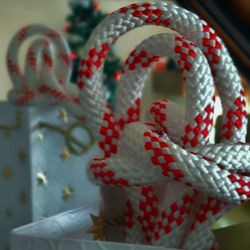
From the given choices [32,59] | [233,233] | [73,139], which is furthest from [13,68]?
[233,233]

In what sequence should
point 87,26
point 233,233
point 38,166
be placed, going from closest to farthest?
point 233,233 → point 38,166 → point 87,26

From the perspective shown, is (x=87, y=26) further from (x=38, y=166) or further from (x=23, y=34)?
(x=38, y=166)

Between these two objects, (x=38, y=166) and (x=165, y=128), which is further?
(x=38, y=166)

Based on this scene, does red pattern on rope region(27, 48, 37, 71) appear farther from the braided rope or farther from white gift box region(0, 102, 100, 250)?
the braided rope

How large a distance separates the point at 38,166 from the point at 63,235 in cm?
41

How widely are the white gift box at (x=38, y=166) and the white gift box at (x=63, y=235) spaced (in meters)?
0.37

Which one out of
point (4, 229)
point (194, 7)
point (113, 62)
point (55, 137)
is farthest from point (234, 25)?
point (113, 62)

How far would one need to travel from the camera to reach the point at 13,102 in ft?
2.70

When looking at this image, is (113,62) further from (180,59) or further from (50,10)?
(180,59)

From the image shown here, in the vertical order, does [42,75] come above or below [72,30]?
below

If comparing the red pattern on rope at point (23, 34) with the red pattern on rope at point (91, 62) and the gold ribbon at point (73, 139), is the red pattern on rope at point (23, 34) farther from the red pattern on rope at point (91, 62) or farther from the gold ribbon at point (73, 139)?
the red pattern on rope at point (91, 62)

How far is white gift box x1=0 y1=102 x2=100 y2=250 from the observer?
0.81m

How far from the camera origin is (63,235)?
1.35ft

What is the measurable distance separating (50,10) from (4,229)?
2.17 m
